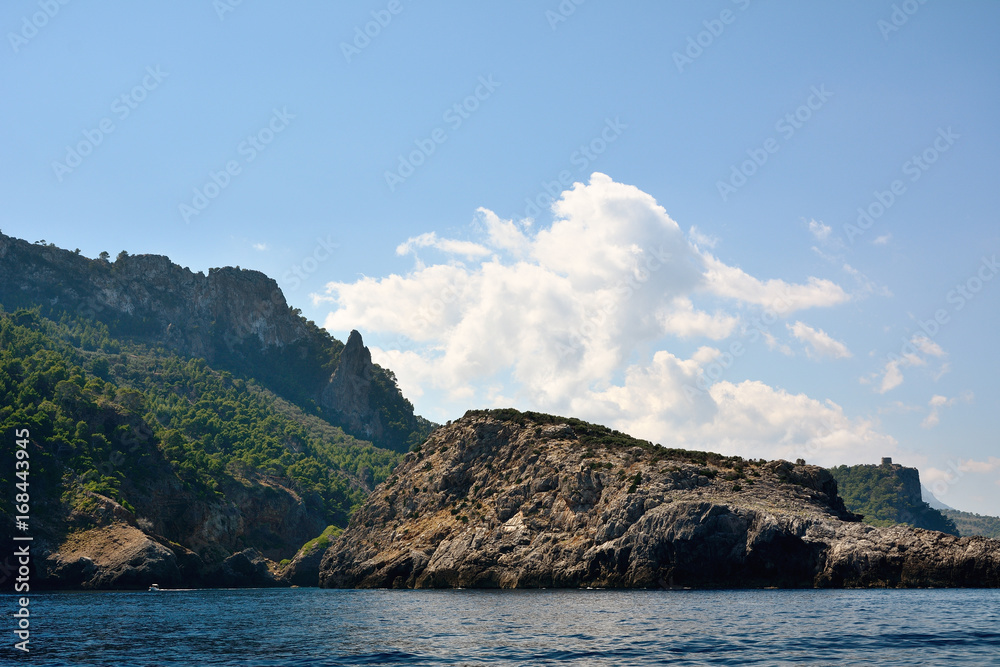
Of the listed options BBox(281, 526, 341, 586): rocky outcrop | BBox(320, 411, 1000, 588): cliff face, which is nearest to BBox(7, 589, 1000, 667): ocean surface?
BBox(320, 411, 1000, 588): cliff face

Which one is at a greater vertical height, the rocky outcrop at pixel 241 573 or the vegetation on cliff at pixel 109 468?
the vegetation on cliff at pixel 109 468

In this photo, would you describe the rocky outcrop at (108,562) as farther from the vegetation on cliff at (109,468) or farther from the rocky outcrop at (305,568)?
the rocky outcrop at (305,568)

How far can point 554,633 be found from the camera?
4375 cm

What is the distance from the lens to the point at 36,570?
106812 mm

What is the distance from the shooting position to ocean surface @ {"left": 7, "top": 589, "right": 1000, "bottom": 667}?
34625mm

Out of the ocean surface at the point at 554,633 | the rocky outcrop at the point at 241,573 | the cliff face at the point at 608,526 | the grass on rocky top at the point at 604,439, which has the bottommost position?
the rocky outcrop at the point at 241,573

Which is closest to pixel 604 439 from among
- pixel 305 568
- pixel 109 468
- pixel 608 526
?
pixel 608 526

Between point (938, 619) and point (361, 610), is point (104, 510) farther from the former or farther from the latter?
point (938, 619)

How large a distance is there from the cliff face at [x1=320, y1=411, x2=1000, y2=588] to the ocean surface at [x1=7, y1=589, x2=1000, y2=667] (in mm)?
13109

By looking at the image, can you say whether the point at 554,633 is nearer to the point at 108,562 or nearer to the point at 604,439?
the point at 604,439

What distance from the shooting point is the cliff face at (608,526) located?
81500 mm

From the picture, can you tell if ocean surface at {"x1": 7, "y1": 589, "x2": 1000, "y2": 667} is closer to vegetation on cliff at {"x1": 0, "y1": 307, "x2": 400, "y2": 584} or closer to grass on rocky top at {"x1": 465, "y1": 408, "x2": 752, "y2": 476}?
grass on rocky top at {"x1": 465, "y1": 408, "x2": 752, "y2": 476}

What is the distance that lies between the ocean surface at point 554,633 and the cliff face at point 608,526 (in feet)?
43.0

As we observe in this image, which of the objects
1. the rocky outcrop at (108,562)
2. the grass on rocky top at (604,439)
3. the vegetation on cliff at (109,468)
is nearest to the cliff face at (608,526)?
the grass on rocky top at (604,439)
